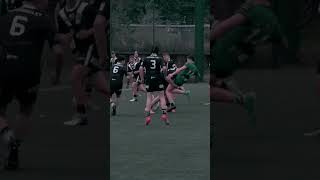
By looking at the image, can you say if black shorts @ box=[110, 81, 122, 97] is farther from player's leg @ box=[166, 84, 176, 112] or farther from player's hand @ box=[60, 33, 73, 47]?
player's hand @ box=[60, 33, 73, 47]

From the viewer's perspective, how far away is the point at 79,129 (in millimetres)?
14688

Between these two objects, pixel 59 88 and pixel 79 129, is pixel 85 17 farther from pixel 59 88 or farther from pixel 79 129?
pixel 59 88

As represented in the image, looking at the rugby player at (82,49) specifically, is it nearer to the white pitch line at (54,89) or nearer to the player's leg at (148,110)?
the player's leg at (148,110)

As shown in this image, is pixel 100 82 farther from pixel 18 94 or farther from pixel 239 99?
pixel 18 94

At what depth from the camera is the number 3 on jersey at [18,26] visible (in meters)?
9.44

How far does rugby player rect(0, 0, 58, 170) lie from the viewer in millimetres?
9461

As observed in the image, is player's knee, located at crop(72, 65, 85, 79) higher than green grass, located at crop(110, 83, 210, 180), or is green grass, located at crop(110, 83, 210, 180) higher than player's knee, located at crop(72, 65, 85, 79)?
player's knee, located at crop(72, 65, 85, 79)

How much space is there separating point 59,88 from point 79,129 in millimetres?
15238

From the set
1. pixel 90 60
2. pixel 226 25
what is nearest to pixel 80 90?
pixel 90 60

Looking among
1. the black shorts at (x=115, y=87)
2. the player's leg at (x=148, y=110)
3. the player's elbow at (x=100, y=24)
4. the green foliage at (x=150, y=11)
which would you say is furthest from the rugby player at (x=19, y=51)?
the green foliage at (x=150, y=11)

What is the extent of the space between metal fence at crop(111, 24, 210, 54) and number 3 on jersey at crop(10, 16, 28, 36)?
3139cm

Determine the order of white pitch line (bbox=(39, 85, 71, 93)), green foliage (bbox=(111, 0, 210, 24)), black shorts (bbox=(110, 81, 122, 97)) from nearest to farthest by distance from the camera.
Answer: black shorts (bbox=(110, 81, 122, 97)) < white pitch line (bbox=(39, 85, 71, 93)) < green foliage (bbox=(111, 0, 210, 24))

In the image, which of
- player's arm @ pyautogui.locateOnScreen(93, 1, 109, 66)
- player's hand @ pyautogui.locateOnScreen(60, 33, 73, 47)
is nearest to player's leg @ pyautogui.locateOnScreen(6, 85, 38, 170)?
player's hand @ pyautogui.locateOnScreen(60, 33, 73, 47)

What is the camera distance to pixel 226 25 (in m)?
11.1
